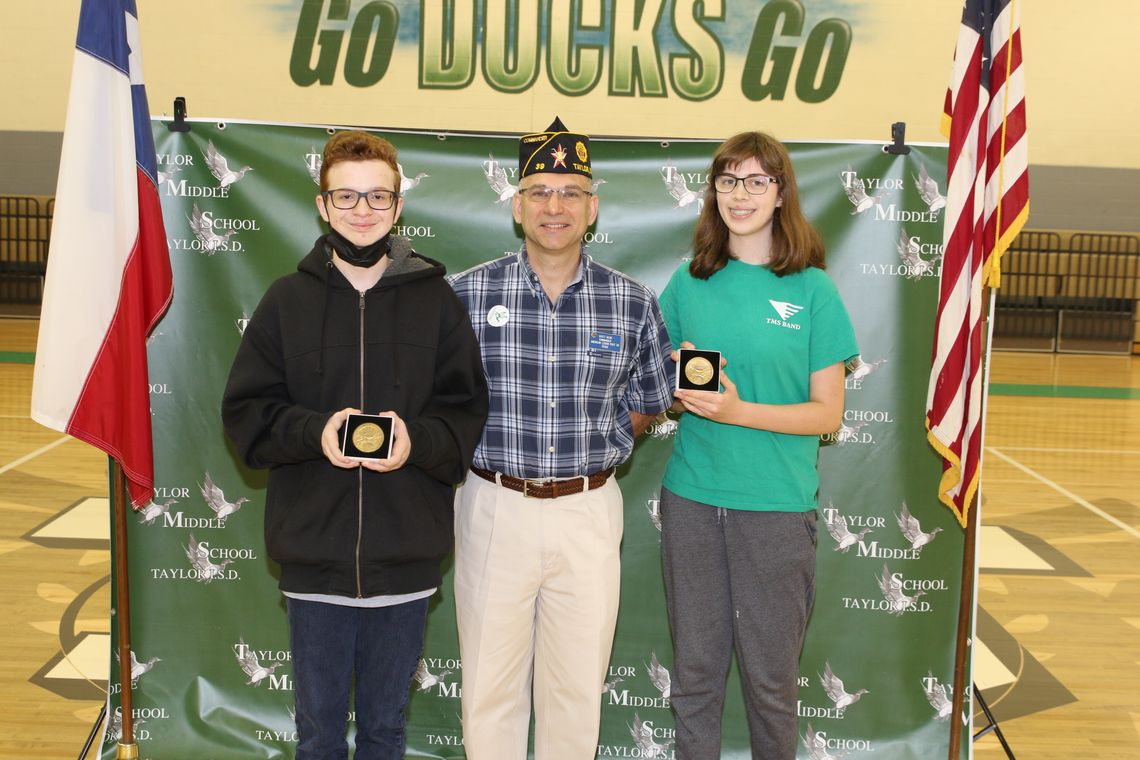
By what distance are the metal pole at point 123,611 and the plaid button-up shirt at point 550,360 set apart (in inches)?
50.3

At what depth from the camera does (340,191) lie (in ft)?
7.87

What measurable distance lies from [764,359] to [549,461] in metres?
0.62

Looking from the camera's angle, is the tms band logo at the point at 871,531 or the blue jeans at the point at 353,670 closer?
the blue jeans at the point at 353,670

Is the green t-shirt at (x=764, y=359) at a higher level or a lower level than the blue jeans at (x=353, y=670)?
higher

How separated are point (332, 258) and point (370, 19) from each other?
913cm

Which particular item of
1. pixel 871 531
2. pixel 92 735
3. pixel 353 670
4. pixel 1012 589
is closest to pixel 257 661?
pixel 92 735

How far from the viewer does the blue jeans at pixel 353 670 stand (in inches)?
96.2

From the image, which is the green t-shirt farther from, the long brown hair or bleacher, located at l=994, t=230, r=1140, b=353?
bleacher, located at l=994, t=230, r=1140, b=353

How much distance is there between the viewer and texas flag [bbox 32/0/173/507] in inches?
113

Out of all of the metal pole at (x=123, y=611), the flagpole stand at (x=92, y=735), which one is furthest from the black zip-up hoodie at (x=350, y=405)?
the flagpole stand at (x=92, y=735)

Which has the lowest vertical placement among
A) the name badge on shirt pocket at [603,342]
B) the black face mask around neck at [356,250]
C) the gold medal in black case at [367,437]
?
the gold medal in black case at [367,437]

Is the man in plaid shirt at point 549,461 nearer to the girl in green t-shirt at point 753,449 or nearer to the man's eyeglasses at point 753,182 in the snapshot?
the girl in green t-shirt at point 753,449

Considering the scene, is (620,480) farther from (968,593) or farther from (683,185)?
(968,593)

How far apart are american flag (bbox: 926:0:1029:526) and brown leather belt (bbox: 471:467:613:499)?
123 cm
